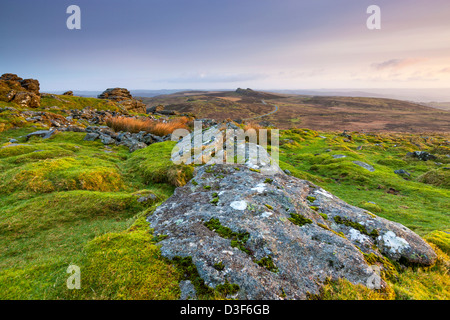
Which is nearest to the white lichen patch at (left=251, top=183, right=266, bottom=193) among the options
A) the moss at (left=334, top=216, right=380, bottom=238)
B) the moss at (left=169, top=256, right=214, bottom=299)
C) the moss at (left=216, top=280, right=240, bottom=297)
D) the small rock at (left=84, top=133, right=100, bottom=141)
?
the moss at (left=334, top=216, right=380, bottom=238)

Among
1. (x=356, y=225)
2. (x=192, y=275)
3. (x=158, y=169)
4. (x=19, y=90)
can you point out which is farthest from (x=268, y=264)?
(x=19, y=90)

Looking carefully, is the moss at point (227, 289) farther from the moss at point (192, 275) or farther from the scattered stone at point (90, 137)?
the scattered stone at point (90, 137)

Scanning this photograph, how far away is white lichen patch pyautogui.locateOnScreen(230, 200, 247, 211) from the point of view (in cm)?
533

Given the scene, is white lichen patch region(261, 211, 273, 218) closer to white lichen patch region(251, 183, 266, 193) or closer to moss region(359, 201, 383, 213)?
white lichen patch region(251, 183, 266, 193)

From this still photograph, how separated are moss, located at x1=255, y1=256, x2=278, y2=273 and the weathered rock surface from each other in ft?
0.06

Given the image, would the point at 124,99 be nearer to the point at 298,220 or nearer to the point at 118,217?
the point at 118,217

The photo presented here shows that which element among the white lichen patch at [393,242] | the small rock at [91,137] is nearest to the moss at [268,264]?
the white lichen patch at [393,242]

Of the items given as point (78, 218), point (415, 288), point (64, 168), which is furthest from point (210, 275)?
point (64, 168)

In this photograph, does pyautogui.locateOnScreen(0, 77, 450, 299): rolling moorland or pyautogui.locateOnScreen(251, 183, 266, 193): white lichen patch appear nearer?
pyautogui.locateOnScreen(0, 77, 450, 299): rolling moorland

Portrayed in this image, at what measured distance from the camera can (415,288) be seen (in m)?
3.69

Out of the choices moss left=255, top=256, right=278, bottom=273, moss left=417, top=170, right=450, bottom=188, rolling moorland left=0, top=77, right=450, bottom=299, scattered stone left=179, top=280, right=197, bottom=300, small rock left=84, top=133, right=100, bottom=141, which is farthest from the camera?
small rock left=84, top=133, right=100, bottom=141

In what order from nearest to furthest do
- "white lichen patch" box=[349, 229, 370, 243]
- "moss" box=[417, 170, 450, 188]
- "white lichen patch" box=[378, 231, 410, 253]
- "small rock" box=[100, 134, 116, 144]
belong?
"white lichen patch" box=[378, 231, 410, 253] → "white lichen patch" box=[349, 229, 370, 243] → "moss" box=[417, 170, 450, 188] → "small rock" box=[100, 134, 116, 144]
